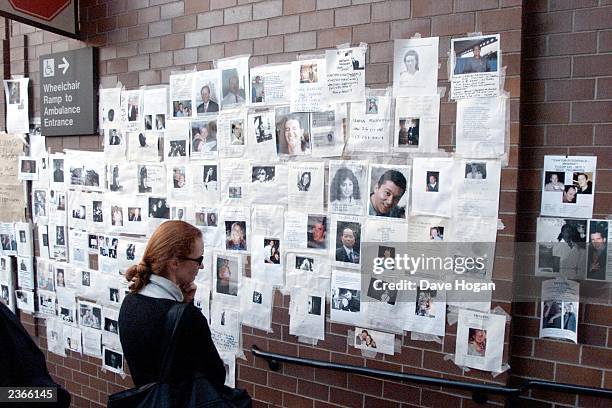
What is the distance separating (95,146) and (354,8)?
234 centimetres

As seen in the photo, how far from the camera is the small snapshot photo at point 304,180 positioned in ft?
9.81

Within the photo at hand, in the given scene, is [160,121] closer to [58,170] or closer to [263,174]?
[263,174]

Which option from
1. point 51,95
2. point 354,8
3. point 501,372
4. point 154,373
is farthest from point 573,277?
point 51,95

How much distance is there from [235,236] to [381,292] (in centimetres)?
104

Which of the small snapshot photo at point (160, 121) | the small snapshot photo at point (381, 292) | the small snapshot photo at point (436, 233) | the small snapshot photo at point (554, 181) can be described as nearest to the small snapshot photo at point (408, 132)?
the small snapshot photo at point (436, 233)

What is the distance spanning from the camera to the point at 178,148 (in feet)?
11.4

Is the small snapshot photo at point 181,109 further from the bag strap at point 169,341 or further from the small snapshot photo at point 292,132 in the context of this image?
the bag strap at point 169,341

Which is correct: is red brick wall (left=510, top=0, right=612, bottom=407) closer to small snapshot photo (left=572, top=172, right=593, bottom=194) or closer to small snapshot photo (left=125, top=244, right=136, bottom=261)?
small snapshot photo (left=572, top=172, right=593, bottom=194)

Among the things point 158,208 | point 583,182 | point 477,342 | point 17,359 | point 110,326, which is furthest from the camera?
point 110,326

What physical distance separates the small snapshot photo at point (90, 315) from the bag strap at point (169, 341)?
2.29 m

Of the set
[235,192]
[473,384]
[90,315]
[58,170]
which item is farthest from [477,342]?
[58,170]

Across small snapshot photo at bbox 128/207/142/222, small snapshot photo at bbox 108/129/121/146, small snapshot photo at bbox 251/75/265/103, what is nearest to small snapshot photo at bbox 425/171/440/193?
small snapshot photo at bbox 251/75/265/103

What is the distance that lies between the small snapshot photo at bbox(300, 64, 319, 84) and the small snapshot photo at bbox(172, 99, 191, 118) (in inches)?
35.6

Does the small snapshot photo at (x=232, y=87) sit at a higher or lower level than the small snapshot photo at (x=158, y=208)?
higher
